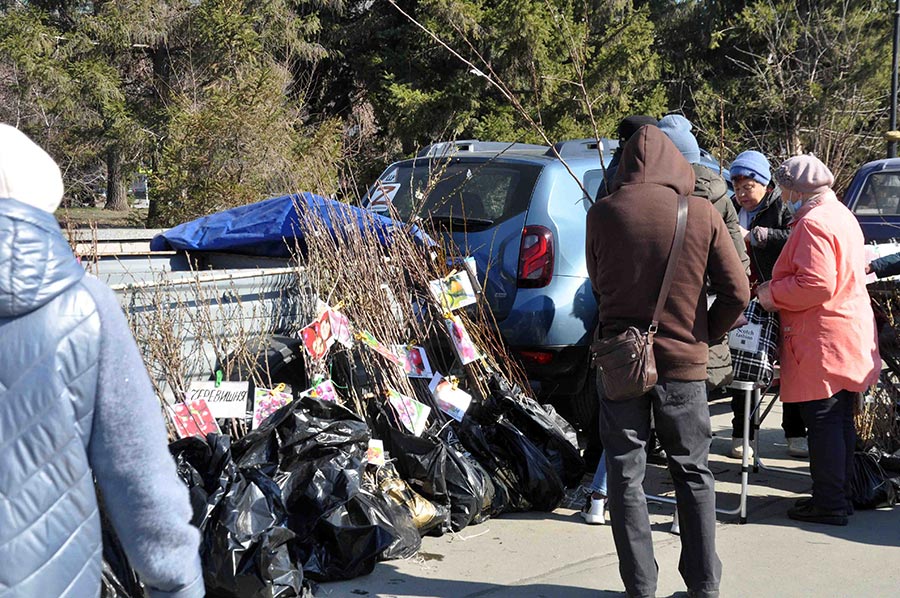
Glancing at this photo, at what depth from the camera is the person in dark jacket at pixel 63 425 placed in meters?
1.79

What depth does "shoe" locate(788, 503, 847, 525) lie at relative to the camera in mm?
4941

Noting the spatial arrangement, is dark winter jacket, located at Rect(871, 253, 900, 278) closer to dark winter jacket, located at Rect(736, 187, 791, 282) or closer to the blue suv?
dark winter jacket, located at Rect(736, 187, 791, 282)

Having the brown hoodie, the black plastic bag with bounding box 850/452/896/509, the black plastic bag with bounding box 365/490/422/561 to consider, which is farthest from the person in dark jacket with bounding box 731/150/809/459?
the black plastic bag with bounding box 365/490/422/561

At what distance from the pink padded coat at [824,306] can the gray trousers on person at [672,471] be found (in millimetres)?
1235

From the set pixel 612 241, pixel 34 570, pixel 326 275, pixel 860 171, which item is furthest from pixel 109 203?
pixel 34 570

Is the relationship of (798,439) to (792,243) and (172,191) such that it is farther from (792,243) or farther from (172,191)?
(172,191)

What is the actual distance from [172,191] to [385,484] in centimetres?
849

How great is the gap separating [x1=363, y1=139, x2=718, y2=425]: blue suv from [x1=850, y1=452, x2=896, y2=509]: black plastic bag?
1.46 metres

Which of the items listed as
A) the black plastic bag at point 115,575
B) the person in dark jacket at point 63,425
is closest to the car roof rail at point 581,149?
the black plastic bag at point 115,575

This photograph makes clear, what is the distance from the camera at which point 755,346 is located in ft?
16.0

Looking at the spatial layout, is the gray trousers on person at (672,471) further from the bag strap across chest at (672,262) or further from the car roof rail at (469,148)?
the car roof rail at (469,148)

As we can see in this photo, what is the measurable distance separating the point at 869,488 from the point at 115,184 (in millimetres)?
19242

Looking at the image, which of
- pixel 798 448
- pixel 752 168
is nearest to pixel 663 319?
pixel 752 168

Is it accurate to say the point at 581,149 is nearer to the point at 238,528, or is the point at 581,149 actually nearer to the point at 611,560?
the point at 611,560
